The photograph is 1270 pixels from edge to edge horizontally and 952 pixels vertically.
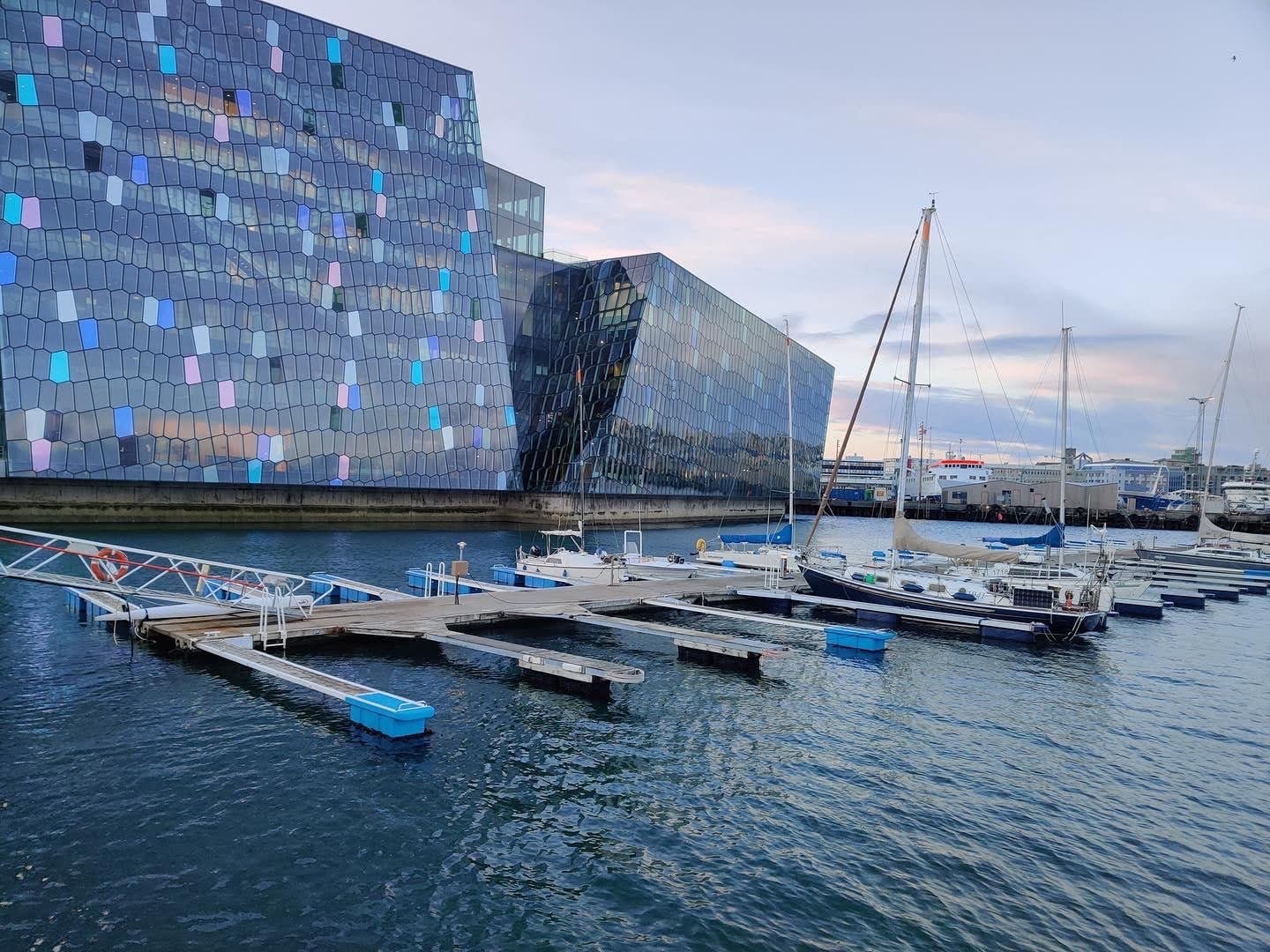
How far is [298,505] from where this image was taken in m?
63.7

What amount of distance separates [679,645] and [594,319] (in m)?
60.5

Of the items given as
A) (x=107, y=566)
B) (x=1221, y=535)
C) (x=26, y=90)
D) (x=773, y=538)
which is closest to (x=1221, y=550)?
(x=1221, y=535)

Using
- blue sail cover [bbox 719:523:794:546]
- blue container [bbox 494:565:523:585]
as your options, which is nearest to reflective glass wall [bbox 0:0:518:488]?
blue sail cover [bbox 719:523:794:546]

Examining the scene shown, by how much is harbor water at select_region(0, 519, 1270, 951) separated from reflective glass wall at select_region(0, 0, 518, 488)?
35531 millimetres

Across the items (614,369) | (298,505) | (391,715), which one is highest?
(614,369)

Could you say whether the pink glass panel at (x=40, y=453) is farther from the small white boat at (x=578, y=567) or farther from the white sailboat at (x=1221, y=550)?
the white sailboat at (x=1221, y=550)

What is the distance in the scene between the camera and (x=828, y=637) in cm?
2808

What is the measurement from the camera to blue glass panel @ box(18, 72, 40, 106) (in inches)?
1979

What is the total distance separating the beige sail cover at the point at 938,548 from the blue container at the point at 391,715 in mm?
22162

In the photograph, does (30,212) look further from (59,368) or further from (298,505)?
(298,505)

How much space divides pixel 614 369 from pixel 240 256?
34.4 metres

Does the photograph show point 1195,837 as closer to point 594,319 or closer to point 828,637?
point 828,637

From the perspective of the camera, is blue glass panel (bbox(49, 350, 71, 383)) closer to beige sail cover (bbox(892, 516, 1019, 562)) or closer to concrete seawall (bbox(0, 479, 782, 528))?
concrete seawall (bbox(0, 479, 782, 528))

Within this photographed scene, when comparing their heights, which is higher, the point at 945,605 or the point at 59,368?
the point at 59,368
